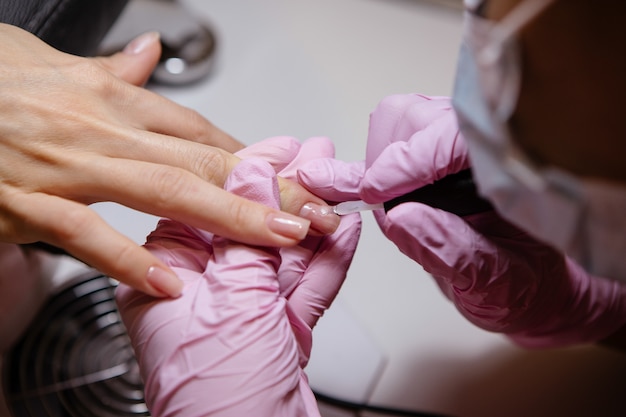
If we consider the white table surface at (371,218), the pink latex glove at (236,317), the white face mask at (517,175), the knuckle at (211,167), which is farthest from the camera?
the white table surface at (371,218)

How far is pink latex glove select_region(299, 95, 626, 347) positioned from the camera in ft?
1.73

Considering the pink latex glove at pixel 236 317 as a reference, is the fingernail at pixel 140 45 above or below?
above

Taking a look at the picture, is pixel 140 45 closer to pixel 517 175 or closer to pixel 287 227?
pixel 287 227

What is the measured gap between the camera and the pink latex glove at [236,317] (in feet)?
1.67

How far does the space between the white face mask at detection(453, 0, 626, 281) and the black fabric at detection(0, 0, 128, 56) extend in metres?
0.49

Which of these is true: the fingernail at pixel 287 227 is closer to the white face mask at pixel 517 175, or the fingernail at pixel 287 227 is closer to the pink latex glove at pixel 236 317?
the pink latex glove at pixel 236 317

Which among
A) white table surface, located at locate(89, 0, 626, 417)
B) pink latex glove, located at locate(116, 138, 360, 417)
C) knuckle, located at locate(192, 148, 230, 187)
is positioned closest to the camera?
pink latex glove, located at locate(116, 138, 360, 417)

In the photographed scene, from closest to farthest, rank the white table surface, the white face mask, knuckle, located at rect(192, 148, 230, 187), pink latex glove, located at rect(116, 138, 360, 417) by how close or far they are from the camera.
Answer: the white face mask < pink latex glove, located at rect(116, 138, 360, 417) < knuckle, located at rect(192, 148, 230, 187) < the white table surface

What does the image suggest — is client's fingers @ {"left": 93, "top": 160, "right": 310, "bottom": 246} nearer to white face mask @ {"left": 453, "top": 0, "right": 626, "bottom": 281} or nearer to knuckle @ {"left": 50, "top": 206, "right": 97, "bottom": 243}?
knuckle @ {"left": 50, "top": 206, "right": 97, "bottom": 243}

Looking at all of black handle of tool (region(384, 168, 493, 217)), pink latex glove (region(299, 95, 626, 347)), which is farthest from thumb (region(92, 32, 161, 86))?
black handle of tool (region(384, 168, 493, 217))

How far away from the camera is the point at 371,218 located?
798 millimetres

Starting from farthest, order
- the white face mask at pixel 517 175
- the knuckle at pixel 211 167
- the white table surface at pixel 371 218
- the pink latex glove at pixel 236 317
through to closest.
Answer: the white table surface at pixel 371 218 < the knuckle at pixel 211 167 < the pink latex glove at pixel 236 317 < the white face mask at pixel 517 175

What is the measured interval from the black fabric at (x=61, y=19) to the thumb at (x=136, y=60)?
0.13ft

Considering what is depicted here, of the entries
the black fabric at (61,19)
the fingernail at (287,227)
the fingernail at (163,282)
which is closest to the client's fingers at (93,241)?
the fingernail at (163,282)
